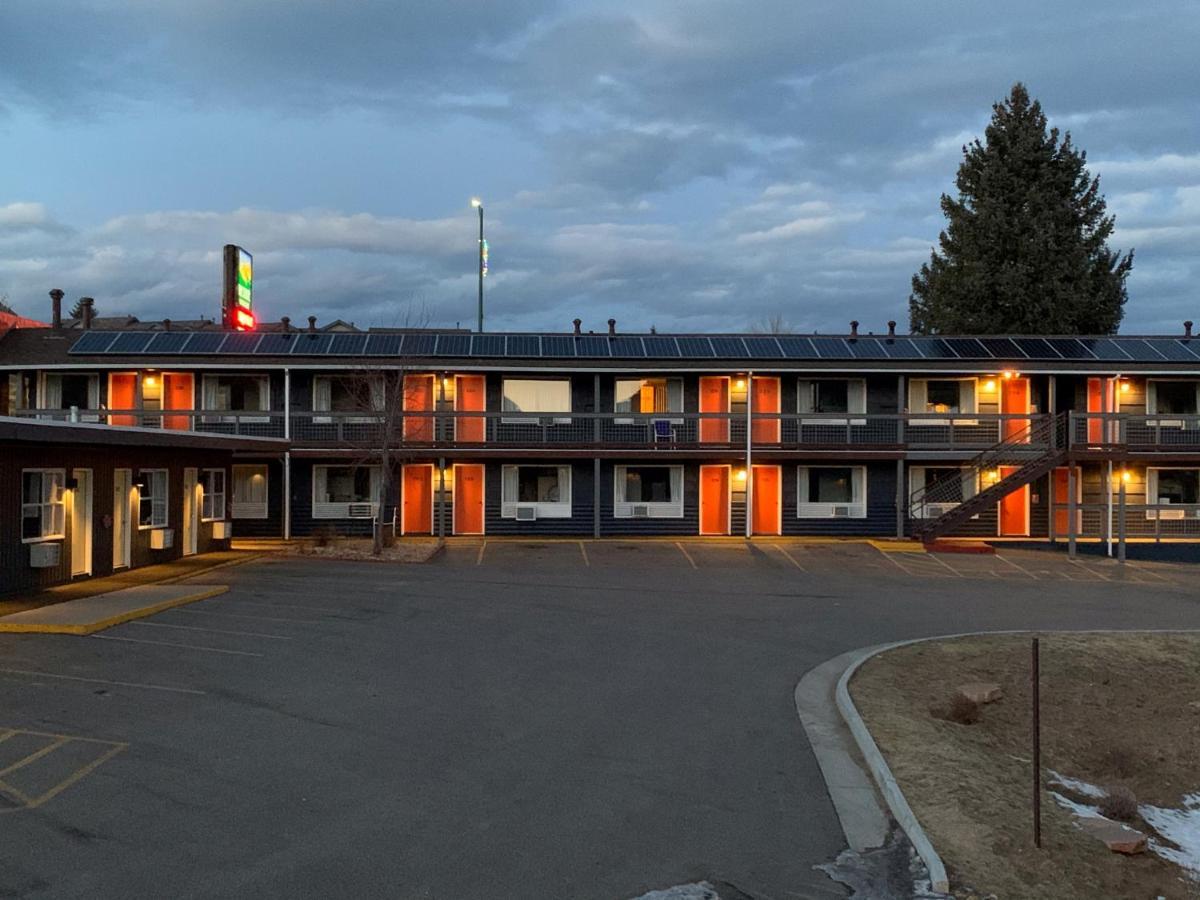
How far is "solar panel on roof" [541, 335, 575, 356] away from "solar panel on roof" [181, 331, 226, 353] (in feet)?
38.1

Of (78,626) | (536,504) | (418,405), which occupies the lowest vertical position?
(78,626)

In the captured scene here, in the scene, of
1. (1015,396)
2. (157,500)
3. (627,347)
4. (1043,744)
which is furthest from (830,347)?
(1043,744)

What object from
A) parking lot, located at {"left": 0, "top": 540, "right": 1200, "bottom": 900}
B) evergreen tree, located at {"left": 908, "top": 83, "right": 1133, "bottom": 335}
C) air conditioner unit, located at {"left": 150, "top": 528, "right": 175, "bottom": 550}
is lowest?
parking lot, located at {"left": 0, "top": 540, "right": 1200, "bottom": 900}

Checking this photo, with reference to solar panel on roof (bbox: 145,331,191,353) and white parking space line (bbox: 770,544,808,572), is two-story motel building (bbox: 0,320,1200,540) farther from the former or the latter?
white parking space line (bbox: 770,544,808,572)

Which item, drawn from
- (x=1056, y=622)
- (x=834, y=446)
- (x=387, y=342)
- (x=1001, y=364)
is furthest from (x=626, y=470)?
(x=1056, y=622)

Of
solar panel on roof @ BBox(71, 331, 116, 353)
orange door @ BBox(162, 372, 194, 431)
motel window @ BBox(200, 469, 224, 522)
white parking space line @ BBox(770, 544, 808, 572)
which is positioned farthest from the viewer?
orange door @ BBox(162, 372, 194, 431)

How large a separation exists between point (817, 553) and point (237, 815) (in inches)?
887

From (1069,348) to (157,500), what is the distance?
3128 cm

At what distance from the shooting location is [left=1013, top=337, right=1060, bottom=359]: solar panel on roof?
33.2 meters

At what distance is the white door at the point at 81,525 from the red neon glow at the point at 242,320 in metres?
18.6

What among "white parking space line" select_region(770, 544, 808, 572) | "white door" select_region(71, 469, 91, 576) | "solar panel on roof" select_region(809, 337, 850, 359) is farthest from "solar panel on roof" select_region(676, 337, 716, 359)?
"white door" select_region(71, 469, 91, 576)

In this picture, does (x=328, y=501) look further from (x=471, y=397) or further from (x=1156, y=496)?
(x=1156, y=496)

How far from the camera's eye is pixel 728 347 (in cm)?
3350

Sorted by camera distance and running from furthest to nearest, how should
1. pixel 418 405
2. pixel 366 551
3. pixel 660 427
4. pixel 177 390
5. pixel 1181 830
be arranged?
pixel 177 390, pixel 418 405, pixel 660 427, pixel 366 551, pixel 1181 830
